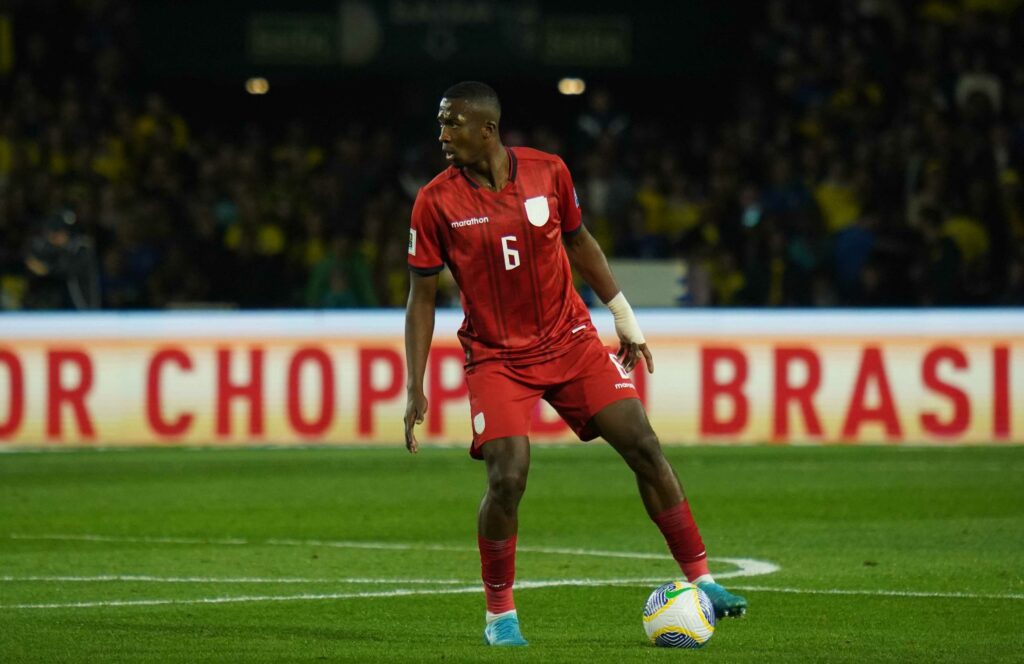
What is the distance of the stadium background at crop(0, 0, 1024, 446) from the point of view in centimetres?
1733

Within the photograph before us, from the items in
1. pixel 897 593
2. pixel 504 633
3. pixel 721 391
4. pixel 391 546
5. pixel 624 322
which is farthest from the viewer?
pixel 721 391

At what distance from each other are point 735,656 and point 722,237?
41.8ft

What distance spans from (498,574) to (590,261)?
4.28 feet

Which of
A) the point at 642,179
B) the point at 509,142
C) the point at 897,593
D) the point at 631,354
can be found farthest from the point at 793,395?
the point at 631,354

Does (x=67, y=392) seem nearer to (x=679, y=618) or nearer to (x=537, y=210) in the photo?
(x=537, y=210)

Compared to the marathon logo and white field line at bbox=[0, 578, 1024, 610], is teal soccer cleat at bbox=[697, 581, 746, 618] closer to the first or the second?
white field line at bbox=[0, 578, 1024, 610]

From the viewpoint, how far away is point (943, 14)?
23.5 metres

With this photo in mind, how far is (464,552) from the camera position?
1087cm

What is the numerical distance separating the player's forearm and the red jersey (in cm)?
16

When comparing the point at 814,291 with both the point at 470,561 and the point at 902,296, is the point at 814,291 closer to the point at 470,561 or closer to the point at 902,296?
the point at 902,296

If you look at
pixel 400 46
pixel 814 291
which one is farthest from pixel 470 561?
pixel 400 46

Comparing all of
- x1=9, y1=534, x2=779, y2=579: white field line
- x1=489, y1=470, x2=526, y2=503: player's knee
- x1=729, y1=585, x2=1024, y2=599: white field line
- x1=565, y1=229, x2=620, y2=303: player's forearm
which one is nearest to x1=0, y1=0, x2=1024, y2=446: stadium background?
x1=9, y1=534, x2=779, y2=579: white field line

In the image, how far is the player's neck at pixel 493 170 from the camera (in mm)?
7816

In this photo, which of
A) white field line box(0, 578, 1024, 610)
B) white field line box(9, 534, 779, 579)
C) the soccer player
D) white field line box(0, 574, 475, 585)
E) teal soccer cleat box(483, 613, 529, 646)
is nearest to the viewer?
teal soccer cleat box(483, 613, 529, 646)
